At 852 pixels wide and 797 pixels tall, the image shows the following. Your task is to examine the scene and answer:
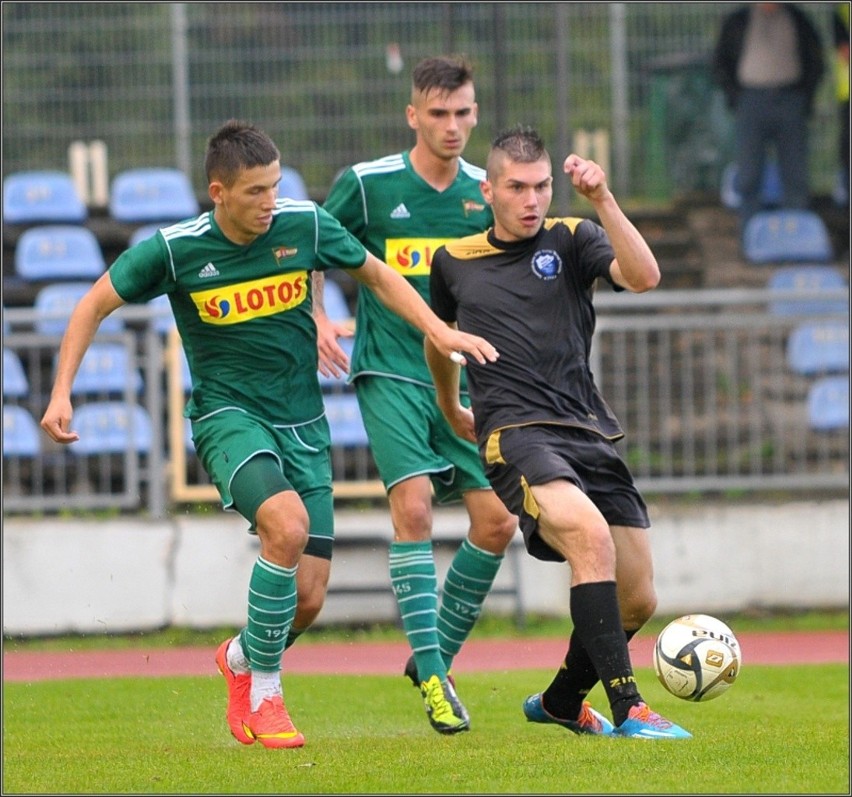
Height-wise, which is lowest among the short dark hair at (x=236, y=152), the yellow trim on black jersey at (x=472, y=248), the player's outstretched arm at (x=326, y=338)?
the player's outstretched arm at (x=326, y=338)

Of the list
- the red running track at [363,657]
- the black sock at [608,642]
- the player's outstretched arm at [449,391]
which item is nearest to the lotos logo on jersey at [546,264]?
the player's outstretched arm at [449,391]

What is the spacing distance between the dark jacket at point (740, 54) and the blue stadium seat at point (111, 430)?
264 inches

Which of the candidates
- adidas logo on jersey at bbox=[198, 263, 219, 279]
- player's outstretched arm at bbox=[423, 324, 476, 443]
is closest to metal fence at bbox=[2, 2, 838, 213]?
player's outstretched arm at bbox=[423, 324, 476, 443]

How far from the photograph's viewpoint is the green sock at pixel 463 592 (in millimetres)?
7961

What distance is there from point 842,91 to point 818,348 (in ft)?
14.6

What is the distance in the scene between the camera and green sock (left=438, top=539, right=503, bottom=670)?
7961 millimetres

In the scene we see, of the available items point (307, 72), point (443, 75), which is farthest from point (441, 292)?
point (307, 72)

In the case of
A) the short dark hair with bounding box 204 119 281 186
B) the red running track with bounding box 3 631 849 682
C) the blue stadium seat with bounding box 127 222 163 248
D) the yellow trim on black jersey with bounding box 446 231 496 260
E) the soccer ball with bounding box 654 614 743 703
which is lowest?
the red running track with bounding box 3 631 849 682

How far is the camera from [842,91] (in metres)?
16.8

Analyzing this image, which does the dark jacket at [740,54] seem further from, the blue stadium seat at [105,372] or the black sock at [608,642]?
the black sock at [608,642]

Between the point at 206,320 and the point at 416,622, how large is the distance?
5.39ft

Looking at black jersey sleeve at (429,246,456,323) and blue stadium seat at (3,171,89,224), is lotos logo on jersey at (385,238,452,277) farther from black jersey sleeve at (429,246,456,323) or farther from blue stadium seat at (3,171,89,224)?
blue stadium seat at (3,171,89,224)

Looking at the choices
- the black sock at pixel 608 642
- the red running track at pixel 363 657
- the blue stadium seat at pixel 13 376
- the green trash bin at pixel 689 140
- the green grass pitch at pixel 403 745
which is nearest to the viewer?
the green grass pitch at pixel 403 745

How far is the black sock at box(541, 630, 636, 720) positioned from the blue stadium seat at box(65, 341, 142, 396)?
6.22 meters
